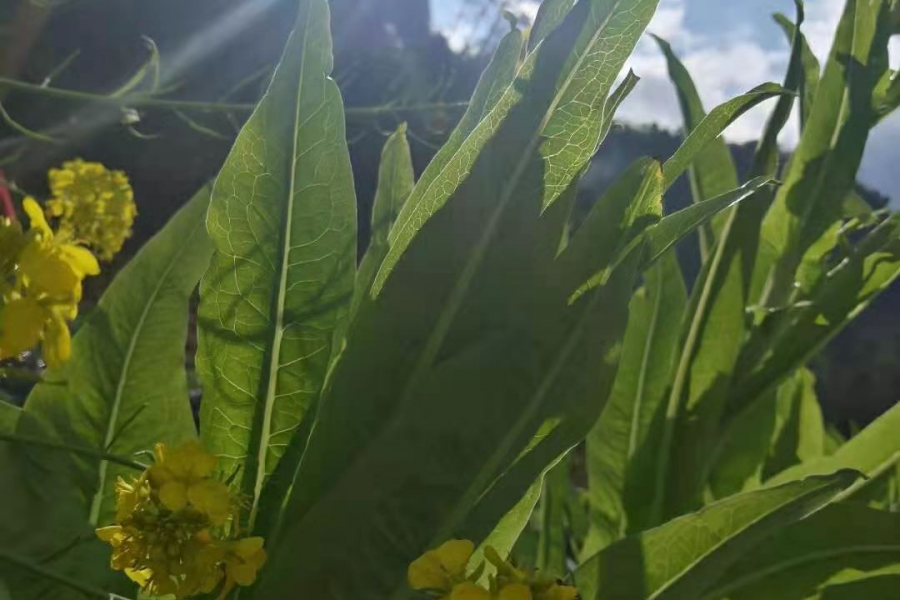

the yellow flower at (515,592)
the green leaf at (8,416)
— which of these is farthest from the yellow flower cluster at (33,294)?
the yellow flower at (515,592)

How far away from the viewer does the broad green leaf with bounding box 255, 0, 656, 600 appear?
1.13ft

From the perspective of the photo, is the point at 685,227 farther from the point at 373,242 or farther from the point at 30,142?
the point at 30,142

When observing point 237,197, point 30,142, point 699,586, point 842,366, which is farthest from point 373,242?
point 842,366

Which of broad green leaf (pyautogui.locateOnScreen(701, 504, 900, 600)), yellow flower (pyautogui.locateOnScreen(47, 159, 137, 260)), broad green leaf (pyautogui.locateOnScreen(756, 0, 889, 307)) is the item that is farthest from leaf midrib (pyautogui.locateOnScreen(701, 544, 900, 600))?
yellow flower (pyautogui.locateOnScreen(47, 159, 137, 260))

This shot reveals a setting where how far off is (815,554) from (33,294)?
384 millimetres

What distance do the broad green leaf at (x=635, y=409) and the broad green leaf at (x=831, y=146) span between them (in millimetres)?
71

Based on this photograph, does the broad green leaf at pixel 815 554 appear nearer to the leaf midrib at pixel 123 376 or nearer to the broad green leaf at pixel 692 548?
the broad green leaf at pixel 692 548

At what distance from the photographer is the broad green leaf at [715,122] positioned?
375 millimetres

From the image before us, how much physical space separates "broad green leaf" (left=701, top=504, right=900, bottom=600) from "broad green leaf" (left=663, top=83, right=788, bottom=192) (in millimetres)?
185

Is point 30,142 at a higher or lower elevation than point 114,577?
higher

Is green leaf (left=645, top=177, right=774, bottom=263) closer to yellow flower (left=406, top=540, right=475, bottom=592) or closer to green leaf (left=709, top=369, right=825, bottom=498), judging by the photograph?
yellow flower (left=406, top=540, right=475, bottom=592)

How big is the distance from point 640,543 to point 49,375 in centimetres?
31

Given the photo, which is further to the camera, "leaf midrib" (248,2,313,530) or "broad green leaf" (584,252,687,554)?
"broad green leaf" (584,252,687,554)

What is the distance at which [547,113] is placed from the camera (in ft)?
1.17
